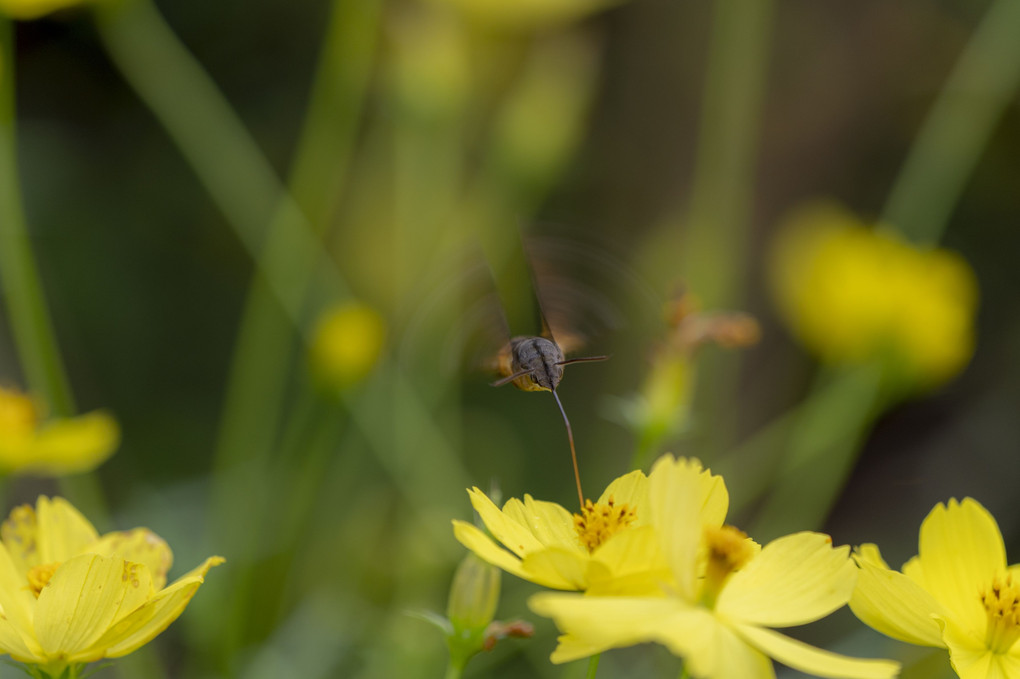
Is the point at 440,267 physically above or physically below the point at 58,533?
above

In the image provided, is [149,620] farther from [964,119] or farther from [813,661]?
[964,119]

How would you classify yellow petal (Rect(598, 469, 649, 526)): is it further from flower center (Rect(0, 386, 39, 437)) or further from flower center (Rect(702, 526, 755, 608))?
flower center (Rect(0, 386, 39, 437))

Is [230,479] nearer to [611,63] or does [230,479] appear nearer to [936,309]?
[936,309]

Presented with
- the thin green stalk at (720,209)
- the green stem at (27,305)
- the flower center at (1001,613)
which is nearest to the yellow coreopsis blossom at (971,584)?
the flower center at (1001,613)

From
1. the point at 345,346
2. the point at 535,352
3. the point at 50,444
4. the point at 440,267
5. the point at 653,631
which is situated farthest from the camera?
the point at 440,267

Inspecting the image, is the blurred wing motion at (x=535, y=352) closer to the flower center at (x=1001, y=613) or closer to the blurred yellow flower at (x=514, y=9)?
the flower center at (x=1001, y=613)

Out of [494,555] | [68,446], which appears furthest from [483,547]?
[68,446]

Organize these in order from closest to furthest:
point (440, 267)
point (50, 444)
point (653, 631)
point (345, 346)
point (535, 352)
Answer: point (653, 631) < point (535, 352) < point (50, 444) < point (345, 346) < point (440, 267)

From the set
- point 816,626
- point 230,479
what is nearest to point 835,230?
point 816,626
